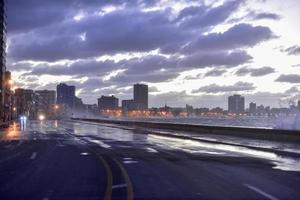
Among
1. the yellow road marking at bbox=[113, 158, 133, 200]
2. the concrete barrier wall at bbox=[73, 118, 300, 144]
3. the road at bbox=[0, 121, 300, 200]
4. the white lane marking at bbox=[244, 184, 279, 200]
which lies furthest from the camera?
the concrete barrier wall at bbox=[73, 118, 300, 144]

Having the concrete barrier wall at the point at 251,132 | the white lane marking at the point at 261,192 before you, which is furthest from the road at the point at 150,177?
the concrete barrier wall at the point at 251,132

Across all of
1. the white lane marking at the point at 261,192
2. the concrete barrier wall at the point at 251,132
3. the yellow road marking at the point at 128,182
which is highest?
the concrete barrier wall at the point at 251,132

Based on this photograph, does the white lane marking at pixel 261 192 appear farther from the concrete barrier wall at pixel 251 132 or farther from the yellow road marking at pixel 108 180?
the concrete barrier wall at pixel 251 132

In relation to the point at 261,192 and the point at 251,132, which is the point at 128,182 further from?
the point at 251,132

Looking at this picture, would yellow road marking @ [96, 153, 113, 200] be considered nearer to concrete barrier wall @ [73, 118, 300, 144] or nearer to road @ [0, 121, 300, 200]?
road @ [0, 121, 300, 200]

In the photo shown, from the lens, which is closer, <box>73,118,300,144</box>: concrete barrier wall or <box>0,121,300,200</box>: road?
<box>0,121,300,200</box>: road

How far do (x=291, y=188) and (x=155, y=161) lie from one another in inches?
372

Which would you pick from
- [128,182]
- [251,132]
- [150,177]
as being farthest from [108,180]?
[251,132]

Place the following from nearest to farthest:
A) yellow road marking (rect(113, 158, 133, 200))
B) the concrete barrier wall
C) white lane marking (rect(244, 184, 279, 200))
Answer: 1. white lane marking (rect(244, 184, 279, 200))
2. yellow road marking (rect(113, 158, 133, 200))
3. the concrete barrier wall

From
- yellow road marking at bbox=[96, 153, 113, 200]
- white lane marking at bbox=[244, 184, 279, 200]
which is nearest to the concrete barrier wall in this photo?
yellow road marking at bbox=[96, 153, 113, 200]

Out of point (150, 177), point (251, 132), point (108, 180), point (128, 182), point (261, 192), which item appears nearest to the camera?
point (261, 192)

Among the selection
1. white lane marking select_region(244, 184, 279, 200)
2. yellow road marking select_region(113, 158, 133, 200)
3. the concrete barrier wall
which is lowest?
yellow road marking select_region(113, 158, 133, 200)

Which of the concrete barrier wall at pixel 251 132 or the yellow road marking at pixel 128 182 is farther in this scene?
the concrete barrier wall at pixel 251 132

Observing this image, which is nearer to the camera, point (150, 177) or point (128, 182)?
point (128, 182)
